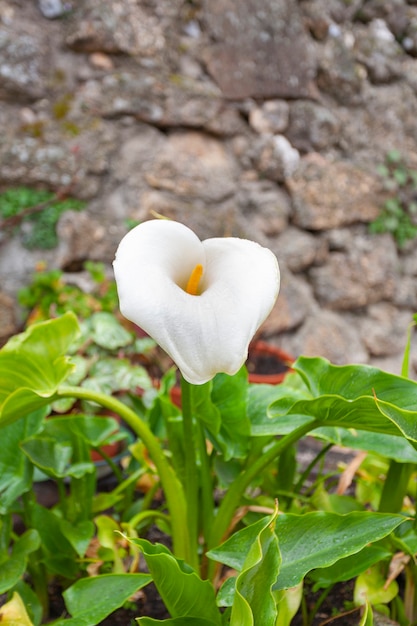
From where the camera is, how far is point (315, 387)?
650 millimetres

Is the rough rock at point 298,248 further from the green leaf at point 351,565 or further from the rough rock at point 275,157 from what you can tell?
the green leaf at point 351,565

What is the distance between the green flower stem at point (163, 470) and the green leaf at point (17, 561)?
0.16 metres

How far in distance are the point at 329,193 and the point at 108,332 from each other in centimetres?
82

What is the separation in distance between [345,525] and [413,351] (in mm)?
1390

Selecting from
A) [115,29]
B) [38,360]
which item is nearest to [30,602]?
[38,360]

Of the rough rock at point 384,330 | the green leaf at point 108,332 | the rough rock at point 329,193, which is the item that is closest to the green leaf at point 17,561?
the green leaf at point 108,332

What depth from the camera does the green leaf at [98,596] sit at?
0.55 meters

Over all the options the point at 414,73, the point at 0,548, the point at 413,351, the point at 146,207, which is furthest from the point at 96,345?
the point at 414,73

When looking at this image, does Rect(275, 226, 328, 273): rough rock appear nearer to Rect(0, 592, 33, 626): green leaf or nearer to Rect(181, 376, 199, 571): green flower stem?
Rect(181, 376, 199, 571): green flower stem

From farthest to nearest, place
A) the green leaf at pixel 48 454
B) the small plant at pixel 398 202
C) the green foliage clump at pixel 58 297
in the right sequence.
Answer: the small plant at pixel 398 202 < the green foliage clump at pixel 58 297 < the green leaf at pixel 48 454

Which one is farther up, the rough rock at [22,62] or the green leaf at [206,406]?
the rough rock at [22,62]

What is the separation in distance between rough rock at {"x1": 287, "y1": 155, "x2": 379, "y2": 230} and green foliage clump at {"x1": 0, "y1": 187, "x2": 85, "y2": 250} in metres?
0.64

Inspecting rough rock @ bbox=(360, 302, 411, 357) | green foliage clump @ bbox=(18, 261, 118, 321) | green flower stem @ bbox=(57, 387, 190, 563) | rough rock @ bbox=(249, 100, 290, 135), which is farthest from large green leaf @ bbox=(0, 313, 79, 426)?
rough rock @ bbox=(360, 302, 411, 357)

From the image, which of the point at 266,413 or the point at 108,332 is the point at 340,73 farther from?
the point at 266,413
